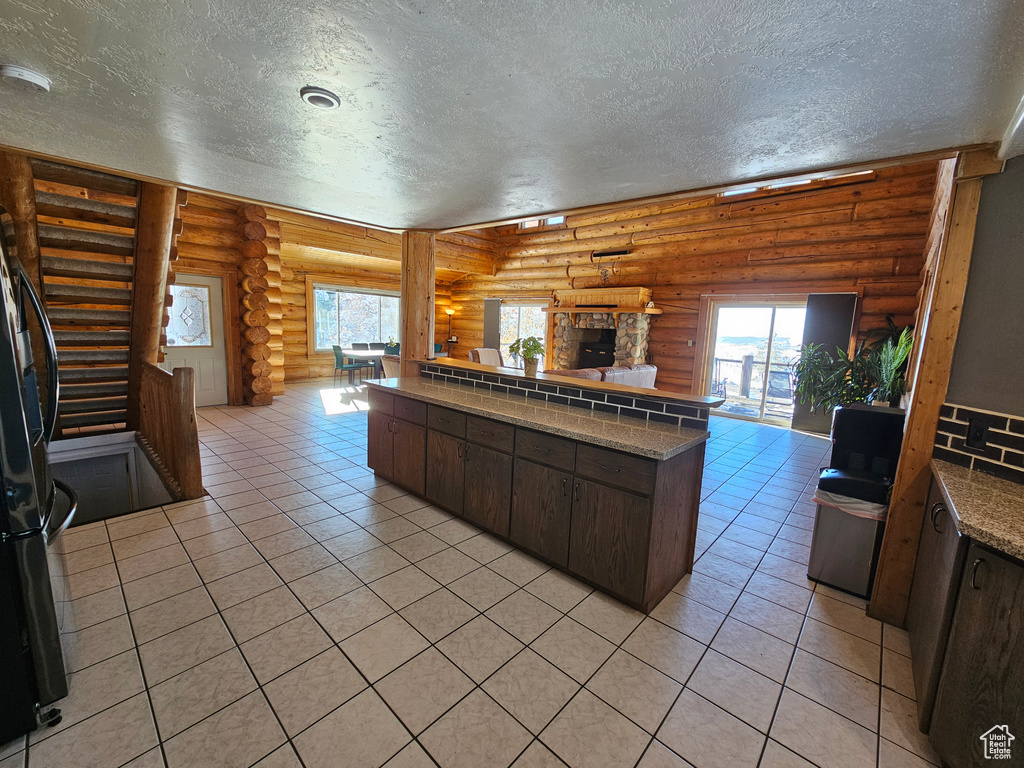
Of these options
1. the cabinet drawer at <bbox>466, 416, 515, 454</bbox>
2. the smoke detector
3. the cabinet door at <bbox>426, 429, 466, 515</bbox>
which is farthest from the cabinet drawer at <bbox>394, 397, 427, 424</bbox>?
the smoke detector

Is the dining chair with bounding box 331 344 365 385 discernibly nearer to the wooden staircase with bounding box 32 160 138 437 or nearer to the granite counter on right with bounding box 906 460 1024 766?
the wooden staircase with bounding box 32 160 138 437

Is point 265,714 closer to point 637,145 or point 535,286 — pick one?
point 637,145

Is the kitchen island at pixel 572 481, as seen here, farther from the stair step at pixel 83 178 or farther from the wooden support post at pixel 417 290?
the stair step at pixel 83 178

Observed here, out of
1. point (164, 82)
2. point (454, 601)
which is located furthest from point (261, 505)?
point (164, 82)

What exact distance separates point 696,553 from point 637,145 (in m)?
2.47

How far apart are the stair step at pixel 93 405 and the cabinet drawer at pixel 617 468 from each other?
470 cm

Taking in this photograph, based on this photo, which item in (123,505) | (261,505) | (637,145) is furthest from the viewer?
(123,505)

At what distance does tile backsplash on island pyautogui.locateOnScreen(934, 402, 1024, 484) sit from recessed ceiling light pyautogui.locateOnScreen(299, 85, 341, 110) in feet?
9.61

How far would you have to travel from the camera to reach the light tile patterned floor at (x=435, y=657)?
144 cm

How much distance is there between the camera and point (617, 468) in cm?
210

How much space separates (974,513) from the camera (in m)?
1.38

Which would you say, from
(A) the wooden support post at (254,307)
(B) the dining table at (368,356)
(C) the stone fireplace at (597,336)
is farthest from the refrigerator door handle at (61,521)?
(C) the stone fireplace at (597,336)

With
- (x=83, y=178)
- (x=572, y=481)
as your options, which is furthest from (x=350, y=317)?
(x=572, y=481)

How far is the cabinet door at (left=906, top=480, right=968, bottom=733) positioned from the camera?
1420 mm
